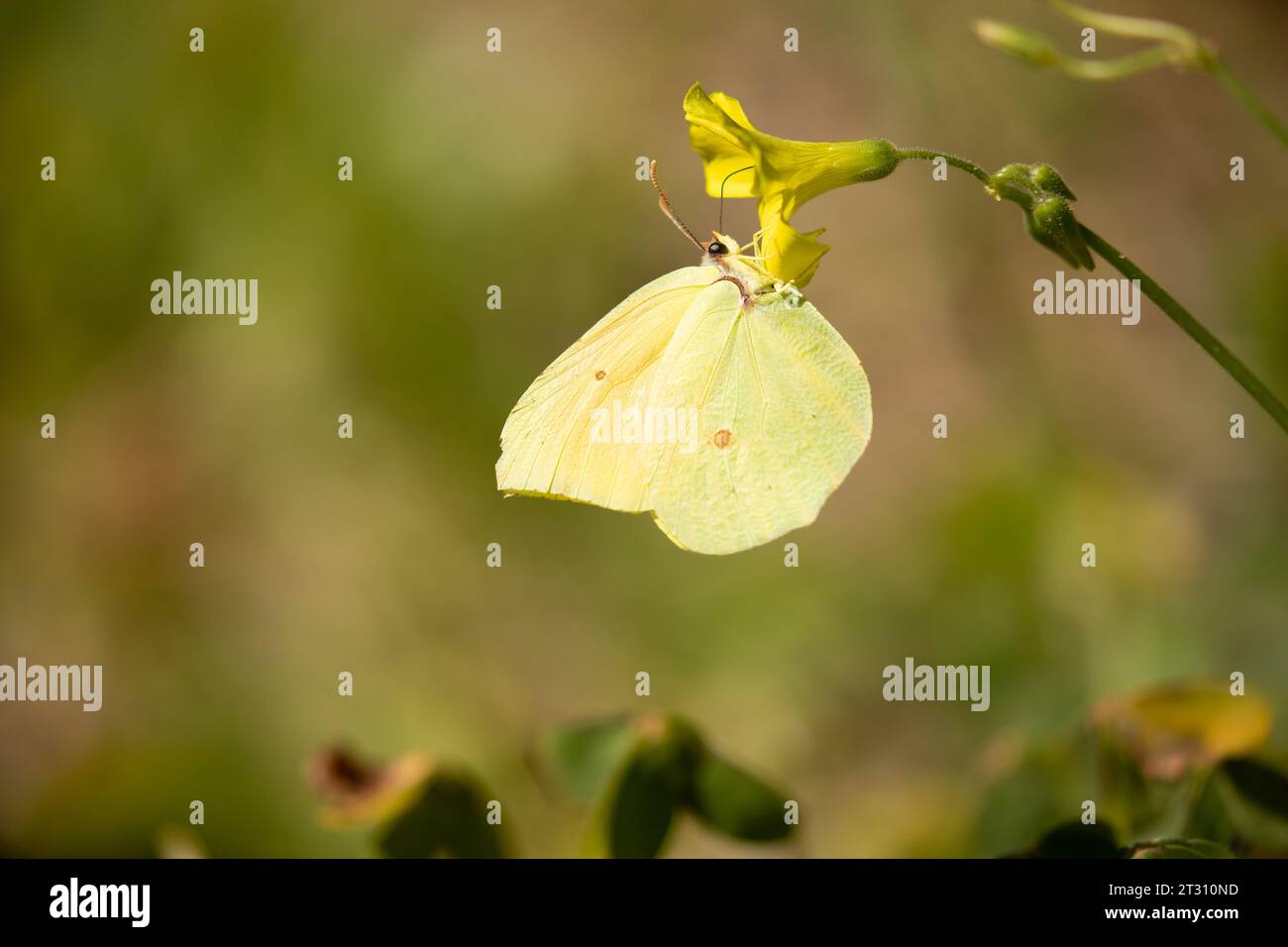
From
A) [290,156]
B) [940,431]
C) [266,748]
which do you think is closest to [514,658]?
[266,748]

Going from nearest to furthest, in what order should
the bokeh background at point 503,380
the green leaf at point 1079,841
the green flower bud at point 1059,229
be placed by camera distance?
the green flower bud at point 1059,229
the green leaf at point 1079,841
the bokeh background at point 503,380

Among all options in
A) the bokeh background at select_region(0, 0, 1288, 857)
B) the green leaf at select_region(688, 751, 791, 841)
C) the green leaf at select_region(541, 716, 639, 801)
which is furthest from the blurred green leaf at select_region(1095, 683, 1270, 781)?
the bokeh background at select_region(0, 0, 1288, 857)

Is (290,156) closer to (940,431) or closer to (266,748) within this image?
(266,748)

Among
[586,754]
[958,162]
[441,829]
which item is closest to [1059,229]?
[958,162]

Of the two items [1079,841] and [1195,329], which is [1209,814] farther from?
[1195,329]

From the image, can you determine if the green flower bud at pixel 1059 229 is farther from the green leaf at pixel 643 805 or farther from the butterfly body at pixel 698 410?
the green leaf at pixel 643 805

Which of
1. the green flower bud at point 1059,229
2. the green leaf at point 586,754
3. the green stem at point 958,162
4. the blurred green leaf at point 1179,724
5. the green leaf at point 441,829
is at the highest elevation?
the green stem at point 958,162

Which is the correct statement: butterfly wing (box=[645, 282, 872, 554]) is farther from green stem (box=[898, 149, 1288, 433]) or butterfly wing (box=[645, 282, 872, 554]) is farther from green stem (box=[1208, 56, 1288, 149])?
green stem (box=[1208, 56, 1288, 149])

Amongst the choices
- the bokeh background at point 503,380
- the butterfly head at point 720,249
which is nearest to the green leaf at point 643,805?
the butterfly head at point 720,249
